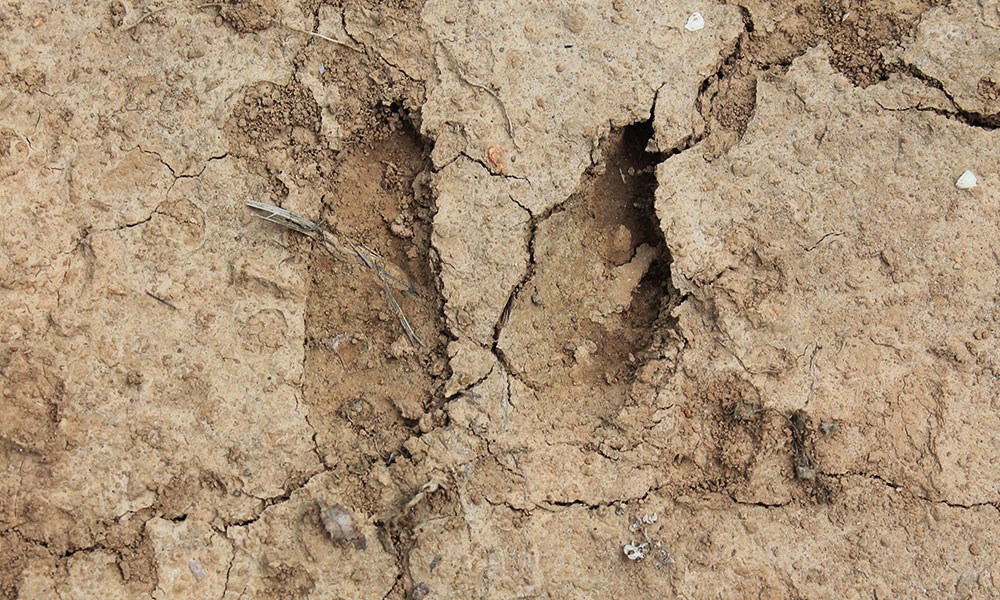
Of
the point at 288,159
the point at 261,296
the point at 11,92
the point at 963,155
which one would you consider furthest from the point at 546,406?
the point at 11,92

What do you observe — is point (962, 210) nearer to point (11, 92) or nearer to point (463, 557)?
point (463, 557)

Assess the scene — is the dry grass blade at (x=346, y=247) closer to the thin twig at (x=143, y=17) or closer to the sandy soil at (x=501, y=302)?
the sandy soil at (x=501, y=302)

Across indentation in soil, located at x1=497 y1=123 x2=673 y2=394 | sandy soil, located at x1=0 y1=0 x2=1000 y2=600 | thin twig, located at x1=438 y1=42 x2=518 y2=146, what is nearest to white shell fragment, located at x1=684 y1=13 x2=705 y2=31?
sandy soil, located at x1=0 y1=0 x2=1000 y2=600

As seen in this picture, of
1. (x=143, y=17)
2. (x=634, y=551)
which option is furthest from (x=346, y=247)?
(x=634, y=551)

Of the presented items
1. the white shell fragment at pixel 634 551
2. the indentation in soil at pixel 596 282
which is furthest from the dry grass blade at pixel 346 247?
the white shell fragment at pixel 634 551

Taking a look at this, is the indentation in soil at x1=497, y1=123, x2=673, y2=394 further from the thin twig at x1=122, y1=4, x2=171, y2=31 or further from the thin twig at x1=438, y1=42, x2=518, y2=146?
the thin twig at x1=122, y1=4, x2=171, y2=31

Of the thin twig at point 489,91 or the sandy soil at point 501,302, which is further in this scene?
the thin twig at point 489,91

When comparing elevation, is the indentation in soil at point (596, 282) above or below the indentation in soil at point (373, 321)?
above
